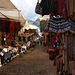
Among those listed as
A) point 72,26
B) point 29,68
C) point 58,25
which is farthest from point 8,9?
point 29,68

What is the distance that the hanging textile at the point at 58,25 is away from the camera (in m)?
4.46

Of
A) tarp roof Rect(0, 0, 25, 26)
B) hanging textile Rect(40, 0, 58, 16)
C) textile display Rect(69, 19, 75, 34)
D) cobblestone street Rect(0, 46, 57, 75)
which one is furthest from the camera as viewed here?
cobblestone street Rect(0, 46, 57, 75)

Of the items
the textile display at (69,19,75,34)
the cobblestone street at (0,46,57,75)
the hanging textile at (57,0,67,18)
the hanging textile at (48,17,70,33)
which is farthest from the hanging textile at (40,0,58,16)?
the cobblestone street at (0,46,57,75)

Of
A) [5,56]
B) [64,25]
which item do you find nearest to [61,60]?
[64,25]

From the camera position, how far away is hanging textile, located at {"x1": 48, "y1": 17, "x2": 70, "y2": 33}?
4465 mm

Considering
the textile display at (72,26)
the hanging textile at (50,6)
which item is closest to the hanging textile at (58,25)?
the textile display at (72,26)

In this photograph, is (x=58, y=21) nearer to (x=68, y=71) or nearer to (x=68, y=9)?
(x=68, y=9)

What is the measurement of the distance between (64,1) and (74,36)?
1.98 meters

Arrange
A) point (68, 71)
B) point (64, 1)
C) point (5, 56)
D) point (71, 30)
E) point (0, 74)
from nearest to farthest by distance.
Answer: point (64, 1) < point (71, 30) < point (68, 71) < point (0, 74) < point (5, 56)

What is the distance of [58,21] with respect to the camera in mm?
4645

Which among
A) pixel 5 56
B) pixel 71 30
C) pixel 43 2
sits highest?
pixel 43 2

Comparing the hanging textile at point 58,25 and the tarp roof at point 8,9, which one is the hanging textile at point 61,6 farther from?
the tarp roof at point 8,9

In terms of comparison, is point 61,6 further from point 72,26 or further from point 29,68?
point 29,68

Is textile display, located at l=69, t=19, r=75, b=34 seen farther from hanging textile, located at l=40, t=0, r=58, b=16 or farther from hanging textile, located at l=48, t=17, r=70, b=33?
hanging textile, located at l=40, t=0, r=58, b=16
